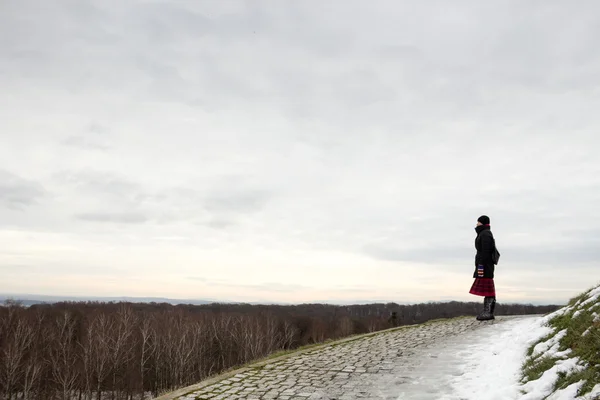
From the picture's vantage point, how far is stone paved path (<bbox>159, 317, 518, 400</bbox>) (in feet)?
21.6

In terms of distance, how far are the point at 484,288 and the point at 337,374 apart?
6.63m

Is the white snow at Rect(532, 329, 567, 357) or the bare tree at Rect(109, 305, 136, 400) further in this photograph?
the bare tree at Rect(109, 305, 136, 400)

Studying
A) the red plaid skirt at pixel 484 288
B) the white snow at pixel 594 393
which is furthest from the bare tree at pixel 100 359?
the white snow at pixel 594 393

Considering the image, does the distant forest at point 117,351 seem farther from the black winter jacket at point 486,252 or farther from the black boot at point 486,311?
the black winter jacket at point 486,252

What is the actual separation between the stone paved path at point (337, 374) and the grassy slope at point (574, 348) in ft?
5.54

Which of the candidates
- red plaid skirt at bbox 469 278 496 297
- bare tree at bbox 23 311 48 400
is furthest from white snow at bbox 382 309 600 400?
bare tree at bbox 23 311 48 400

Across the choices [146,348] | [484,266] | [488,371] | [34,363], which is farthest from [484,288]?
[146,348]

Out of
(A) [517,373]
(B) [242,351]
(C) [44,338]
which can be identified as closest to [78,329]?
(C) [44,338]

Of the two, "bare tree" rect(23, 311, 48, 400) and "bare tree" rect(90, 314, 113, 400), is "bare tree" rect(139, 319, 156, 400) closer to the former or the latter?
"bare tree" rect(90, 314, 113, 400)

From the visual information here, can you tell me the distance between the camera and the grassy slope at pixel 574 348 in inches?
193

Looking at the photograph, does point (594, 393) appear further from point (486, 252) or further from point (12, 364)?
point (12, 364)

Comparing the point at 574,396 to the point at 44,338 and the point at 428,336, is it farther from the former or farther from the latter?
the point at 44,338

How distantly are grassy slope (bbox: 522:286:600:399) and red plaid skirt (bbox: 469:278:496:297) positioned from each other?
139 inches

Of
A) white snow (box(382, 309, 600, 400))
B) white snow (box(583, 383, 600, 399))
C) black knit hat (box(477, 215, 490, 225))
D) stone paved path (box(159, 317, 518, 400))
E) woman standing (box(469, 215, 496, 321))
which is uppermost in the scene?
black knit hat (box(477, 215, 490, 225))
